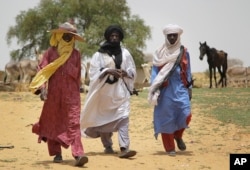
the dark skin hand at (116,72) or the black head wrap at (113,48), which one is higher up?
Result: the black head wrap at (113,48)

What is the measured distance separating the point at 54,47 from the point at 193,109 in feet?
29.1

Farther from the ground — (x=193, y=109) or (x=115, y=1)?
(x=115, y=1)

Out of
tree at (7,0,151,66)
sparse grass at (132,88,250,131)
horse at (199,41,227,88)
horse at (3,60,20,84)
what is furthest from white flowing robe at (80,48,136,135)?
tree at (7,0,151,66)

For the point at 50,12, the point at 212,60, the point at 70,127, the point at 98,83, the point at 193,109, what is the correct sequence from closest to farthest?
the point at 70,127 → the point at 98,83 → the point at 193,109 → the point at 212,60 → the point at 50,12

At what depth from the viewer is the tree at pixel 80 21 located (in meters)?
36.3

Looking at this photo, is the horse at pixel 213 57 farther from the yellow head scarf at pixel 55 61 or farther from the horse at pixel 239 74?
the yellow head scarf at pixel 55 61

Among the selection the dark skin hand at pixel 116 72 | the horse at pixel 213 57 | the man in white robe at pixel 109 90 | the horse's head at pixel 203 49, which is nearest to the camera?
the dark skin hand at pixel 116 72

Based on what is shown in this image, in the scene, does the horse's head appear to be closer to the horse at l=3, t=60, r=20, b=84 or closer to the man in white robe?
the horse at l=3, t=60, r=20, b=84

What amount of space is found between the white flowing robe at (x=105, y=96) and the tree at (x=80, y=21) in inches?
1082

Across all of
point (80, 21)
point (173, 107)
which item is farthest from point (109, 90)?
point (80, 21)

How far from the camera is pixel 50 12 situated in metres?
36.9

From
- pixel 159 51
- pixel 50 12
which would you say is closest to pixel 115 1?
pixel 50 12

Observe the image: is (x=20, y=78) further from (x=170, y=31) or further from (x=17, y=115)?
(x=170, y=31)

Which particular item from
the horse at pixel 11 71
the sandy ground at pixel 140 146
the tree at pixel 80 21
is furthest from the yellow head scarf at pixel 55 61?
the tree at pixel 80 21
